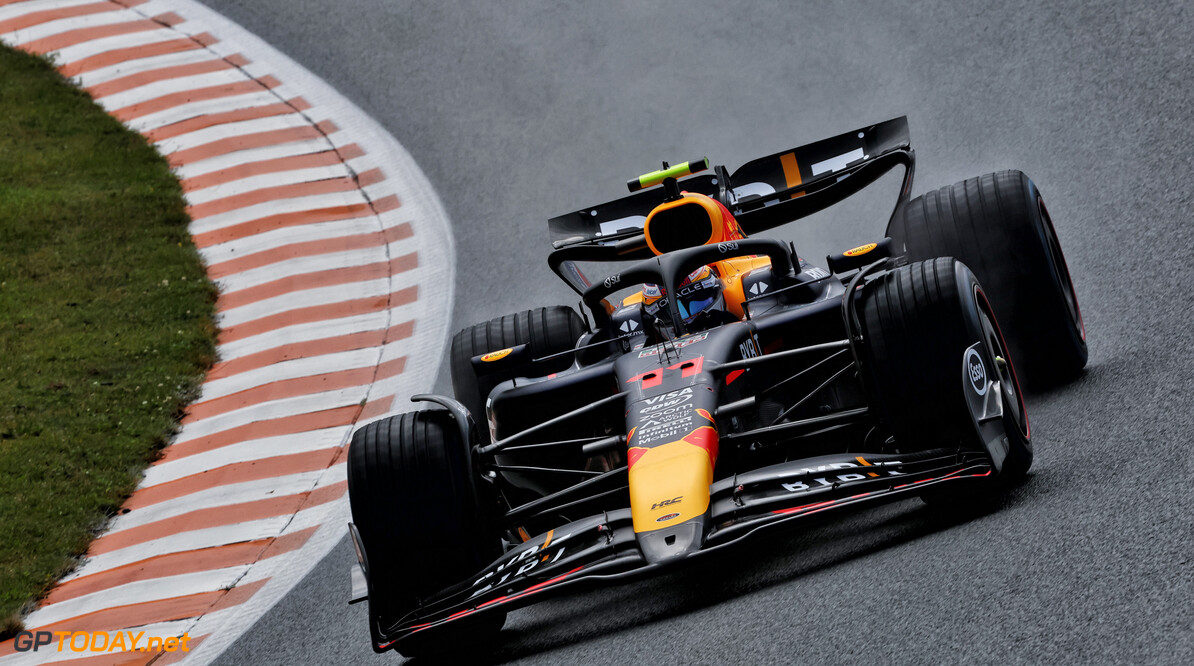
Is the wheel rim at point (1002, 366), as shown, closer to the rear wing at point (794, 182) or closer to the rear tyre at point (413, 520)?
the rear tyre at point (413, 520)

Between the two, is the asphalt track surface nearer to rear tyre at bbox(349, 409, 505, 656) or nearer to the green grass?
rear tyre at bbox(349, 409, 505, 656)

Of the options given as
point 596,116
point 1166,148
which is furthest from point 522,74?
point 1166,148

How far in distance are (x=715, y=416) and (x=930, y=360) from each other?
0.91 metres

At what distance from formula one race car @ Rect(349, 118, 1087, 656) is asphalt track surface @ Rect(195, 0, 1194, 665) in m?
0.29

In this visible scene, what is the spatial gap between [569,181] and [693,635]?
26.0 feet

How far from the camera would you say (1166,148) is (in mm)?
8414

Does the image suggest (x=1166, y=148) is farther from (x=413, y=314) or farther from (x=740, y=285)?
(x=413, y=314)

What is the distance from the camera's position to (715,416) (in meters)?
5.00

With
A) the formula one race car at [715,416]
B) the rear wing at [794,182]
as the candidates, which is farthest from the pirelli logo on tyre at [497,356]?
the rear wing at [794,182]

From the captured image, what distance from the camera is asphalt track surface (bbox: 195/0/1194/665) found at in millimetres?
3785

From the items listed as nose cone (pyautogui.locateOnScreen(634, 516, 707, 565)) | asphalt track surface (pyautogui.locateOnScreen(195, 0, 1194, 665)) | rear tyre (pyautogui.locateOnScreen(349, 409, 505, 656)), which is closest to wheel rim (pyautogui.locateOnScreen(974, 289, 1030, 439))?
asphalt track surface (pyautogui.locateOnScreen(195, 0, 1194, 665))

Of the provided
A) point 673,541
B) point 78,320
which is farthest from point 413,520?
point 78,320

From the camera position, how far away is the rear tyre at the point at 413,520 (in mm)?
4973

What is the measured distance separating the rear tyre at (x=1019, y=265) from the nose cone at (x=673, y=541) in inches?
103
